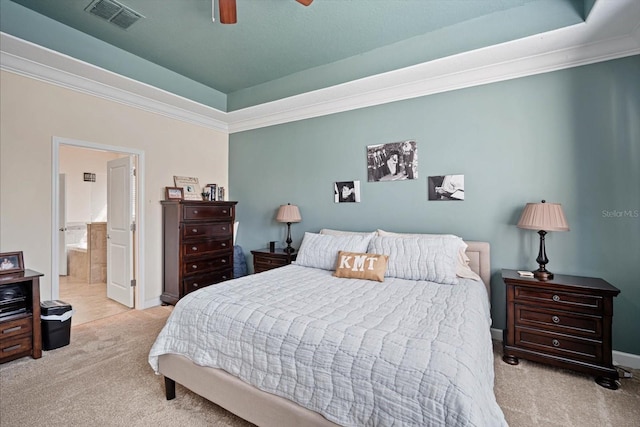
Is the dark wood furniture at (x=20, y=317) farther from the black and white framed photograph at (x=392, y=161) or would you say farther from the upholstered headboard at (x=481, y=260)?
the upholstered headboard at (x=481, y=260)

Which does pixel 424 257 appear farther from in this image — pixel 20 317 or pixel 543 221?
pixel 20 317

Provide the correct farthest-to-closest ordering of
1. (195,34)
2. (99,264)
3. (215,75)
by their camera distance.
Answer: (99,264)
(215,75)
(195,34)

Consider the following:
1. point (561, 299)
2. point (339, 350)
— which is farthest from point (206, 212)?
point (561, 299)

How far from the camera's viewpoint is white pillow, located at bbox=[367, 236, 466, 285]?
2.51 meters

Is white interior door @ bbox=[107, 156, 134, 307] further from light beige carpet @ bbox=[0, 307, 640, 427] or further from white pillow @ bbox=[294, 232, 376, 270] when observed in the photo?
white pillow @ bbox=[294, 232, 376, 270]

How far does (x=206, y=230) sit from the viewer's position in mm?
4023

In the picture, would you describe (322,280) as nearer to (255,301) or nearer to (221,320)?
(255,301)

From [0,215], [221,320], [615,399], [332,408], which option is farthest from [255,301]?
[0,215]

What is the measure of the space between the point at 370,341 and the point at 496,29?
2.97m

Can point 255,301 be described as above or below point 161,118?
below

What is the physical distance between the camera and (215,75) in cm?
392

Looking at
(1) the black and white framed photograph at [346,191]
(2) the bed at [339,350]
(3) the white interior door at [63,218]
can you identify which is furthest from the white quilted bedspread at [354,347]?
(3) the white interior door at [63,218]

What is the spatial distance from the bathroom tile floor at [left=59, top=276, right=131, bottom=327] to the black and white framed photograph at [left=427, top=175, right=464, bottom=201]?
13.3ft

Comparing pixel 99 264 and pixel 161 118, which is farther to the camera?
pixel 99 264
